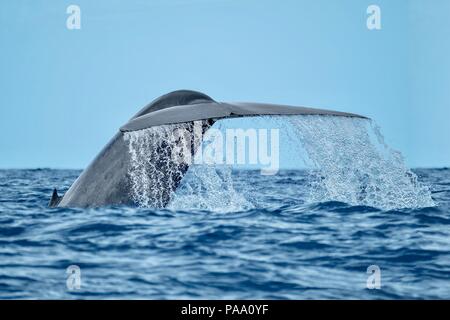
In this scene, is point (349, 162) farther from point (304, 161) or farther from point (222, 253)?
point (222, 253)

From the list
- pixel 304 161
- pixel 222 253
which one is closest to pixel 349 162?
pixel 304 161

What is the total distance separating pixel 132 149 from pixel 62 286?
2.72 meters

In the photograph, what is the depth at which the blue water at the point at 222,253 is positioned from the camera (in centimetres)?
522

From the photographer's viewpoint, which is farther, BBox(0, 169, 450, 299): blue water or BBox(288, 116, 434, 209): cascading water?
BBox(288, 116, 434, 209): cascading water

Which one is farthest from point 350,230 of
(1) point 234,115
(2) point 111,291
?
(2) point 111,291

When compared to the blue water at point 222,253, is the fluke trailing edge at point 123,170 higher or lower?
higher

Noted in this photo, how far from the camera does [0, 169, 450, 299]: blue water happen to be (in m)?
5.22

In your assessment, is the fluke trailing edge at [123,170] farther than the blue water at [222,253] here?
Yes

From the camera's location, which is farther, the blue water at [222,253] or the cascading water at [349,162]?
the cascading water at [349,162]

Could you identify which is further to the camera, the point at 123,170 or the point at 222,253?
the point at 123,170

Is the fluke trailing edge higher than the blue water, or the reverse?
the fluke trailing edge

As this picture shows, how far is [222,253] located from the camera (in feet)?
20.3

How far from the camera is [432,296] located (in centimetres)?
519
